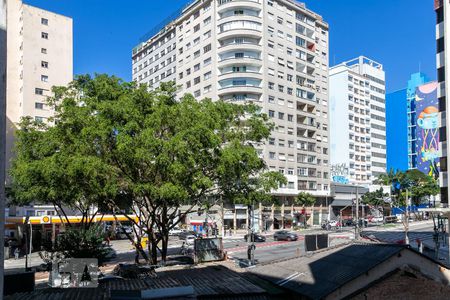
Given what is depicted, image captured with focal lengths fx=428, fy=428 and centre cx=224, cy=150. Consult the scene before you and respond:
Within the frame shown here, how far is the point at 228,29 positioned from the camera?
72.1 m

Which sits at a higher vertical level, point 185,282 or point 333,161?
point 333,161

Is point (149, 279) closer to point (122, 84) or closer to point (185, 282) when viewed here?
point (185, 282)

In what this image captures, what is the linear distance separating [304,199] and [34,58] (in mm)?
48677

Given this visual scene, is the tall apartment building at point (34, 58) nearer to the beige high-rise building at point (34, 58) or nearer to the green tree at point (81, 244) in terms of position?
the beige high-rise building at point (34, 58)

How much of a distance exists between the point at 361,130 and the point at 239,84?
5264 cm

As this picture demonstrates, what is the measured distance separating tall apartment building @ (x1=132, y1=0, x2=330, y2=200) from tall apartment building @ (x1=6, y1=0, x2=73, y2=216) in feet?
70.7

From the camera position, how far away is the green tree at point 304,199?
7369 cm

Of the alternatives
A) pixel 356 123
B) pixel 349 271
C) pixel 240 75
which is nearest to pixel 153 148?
pixel 349 271

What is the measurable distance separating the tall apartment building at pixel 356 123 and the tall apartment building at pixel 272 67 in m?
24.2

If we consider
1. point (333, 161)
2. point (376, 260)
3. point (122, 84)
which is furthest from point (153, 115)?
point (333, 161)

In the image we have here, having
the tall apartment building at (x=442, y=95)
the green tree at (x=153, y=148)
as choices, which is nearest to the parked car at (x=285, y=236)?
the tall apartment building at (x=442, y=95)

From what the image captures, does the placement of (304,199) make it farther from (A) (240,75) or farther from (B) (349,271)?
(B) (349,271)

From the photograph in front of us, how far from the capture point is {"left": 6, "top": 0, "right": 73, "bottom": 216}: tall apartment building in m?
63.3

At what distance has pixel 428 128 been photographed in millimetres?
119062
